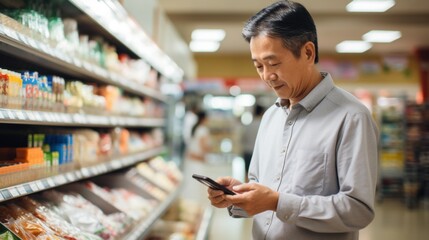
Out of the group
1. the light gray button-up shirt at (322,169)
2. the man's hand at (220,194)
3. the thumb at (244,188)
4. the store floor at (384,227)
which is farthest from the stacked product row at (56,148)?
the store floor at (384,227)

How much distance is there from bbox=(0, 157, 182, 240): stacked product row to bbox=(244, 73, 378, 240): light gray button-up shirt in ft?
3.60

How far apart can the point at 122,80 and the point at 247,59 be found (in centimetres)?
1167

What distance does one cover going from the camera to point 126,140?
480 cm

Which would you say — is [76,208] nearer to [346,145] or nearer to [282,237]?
[282,237]

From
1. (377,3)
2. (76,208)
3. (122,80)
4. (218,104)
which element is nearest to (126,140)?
(122,80)

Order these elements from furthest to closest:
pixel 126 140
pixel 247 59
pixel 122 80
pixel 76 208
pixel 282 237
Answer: pixel 247 59, pixel 126 140, pixel 122 80, pixel 76 208, pixel 282 237

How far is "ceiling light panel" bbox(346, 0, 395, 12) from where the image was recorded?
28.3 ft

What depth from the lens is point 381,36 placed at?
11.9 m

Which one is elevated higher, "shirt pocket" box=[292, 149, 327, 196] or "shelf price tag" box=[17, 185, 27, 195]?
"shirt pocket" box=[292, 149, 327, 196]

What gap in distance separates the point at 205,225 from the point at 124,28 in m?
2.95

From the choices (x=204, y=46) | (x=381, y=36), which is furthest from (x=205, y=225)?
(x=204, y=46)

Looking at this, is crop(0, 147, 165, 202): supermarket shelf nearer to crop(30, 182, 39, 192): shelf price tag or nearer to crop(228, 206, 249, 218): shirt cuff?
crop(30, 182, 39, 192): shelf price tag

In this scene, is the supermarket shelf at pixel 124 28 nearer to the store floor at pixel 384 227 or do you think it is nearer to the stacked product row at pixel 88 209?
the stacked product row at pixel 88 209

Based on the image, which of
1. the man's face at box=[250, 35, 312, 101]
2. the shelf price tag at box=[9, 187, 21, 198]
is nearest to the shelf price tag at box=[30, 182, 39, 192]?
the shelf price tag at box=[9, 187, 21, 198]
